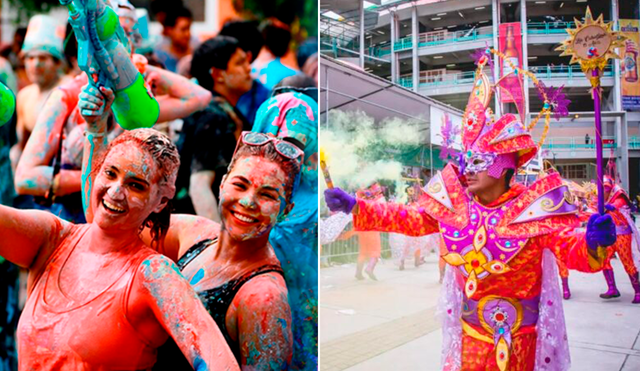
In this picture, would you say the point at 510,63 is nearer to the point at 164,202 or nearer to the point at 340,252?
the point at 340,252

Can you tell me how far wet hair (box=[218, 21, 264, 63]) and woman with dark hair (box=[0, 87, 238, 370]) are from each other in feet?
2.01

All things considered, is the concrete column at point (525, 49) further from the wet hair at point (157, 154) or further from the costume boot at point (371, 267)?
the wet hair at point (157, 154)

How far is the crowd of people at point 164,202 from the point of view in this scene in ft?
7.70

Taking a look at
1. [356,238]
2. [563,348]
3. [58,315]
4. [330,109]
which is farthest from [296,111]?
[563,348]

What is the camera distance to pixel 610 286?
2445 mm

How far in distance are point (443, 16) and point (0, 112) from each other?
6.52 ft

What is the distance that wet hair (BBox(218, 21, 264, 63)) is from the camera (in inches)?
111

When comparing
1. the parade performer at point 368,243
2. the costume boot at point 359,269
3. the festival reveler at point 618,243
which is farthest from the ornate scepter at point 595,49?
the costume boot at point 359,269

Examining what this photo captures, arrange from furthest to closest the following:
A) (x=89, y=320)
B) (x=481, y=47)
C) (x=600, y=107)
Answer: (x=481, y=47)
(x=600, y=107)
(x=89, y=320)

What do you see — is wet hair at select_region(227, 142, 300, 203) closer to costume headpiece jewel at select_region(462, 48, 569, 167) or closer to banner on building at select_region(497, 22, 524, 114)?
costume headpiece jewel at select_region(462, 48, 569, 167)

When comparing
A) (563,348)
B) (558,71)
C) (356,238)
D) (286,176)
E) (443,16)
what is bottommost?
(563,348)

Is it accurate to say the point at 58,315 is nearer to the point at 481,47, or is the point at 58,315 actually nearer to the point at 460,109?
the point at 460,109

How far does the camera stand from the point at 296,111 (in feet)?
9.18

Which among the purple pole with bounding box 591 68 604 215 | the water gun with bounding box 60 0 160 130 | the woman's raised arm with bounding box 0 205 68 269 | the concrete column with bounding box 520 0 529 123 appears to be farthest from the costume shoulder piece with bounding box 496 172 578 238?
the woman's raised arm with bounding box 0 205 68 269
